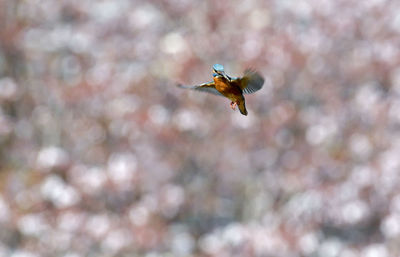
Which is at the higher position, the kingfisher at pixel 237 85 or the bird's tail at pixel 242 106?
the kingfisher at pixel 237 85

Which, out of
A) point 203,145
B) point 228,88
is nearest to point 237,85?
point 228,88

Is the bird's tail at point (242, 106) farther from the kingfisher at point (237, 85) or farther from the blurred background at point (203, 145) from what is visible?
the blurred background at point (203, 145)

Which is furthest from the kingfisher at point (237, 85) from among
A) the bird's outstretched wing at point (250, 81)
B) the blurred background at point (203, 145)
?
the blurred background at point (203, 145)

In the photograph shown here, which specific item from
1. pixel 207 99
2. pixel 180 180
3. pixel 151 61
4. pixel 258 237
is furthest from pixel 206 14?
pixel 258 237

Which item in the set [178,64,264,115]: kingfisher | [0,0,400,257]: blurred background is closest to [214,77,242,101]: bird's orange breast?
[178,64,264,115]: kingfisher

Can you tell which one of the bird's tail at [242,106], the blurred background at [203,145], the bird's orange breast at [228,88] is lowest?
the bird's tail at [242,106]

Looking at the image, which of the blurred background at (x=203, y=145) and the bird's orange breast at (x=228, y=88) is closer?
the bird's orange breast at (x=228, y=88)
